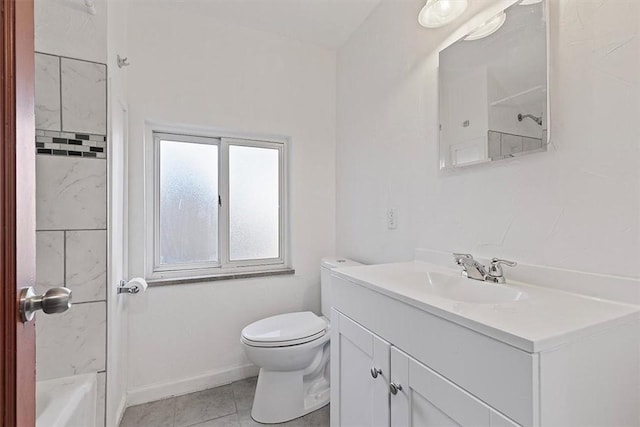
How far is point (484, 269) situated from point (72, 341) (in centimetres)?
165

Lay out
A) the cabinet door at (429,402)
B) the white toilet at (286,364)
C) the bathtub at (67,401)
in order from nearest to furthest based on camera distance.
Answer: the cabinet door at (429,402)
the bathtub at (67,401)
the white toilet at (286,364)

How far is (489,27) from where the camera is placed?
1.12 metres

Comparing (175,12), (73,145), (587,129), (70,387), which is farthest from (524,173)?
(175,12)

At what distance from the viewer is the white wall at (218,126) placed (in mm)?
1748

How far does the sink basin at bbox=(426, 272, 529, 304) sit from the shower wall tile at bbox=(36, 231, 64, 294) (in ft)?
4.91

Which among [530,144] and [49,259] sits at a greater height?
[530,144]

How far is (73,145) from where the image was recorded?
4.11ft

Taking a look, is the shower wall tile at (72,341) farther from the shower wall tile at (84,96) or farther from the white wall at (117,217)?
the shower wall tile at (84,96)

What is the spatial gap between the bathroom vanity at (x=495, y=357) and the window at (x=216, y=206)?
4.10ft

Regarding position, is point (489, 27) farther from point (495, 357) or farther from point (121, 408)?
point (121, 408)

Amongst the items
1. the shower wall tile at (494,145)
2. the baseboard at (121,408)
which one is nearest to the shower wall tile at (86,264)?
the baseboard at (121,408)

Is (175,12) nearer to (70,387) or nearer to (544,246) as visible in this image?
(70,387)

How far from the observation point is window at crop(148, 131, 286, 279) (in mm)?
1925

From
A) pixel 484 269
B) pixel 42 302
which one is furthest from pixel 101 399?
pixel 484 269
